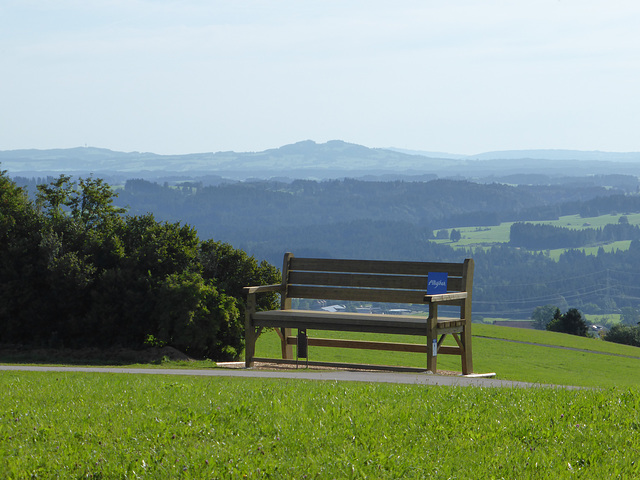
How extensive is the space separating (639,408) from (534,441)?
1459 mm

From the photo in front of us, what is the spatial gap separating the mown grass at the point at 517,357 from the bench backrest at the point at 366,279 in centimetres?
153

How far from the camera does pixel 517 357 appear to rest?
25484 mm

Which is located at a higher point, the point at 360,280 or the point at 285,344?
the point at 360,280

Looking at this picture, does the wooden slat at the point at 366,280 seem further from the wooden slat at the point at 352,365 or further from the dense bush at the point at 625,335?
the dense bush at the point at 625,335

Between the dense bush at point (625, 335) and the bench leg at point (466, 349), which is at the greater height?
the bench leg at point (466, 349)

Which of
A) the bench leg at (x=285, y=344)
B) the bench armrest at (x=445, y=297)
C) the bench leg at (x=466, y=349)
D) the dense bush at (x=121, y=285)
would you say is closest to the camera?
the bench armrest at (x=445, y=297)

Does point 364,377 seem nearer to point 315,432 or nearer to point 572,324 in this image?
point 315,432

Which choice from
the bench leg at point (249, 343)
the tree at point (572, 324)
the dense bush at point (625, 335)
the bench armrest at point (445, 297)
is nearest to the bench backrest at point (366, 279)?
the bench armrest at point (445, 297)

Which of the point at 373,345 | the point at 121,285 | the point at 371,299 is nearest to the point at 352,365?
the point at 373,345

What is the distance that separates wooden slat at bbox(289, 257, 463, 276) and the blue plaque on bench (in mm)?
238

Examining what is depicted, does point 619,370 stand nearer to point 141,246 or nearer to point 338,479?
point 141,246

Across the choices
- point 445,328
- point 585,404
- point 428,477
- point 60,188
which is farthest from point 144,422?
point 60,188

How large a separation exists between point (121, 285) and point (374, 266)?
589 centimetres

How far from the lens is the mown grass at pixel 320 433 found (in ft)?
17.5
